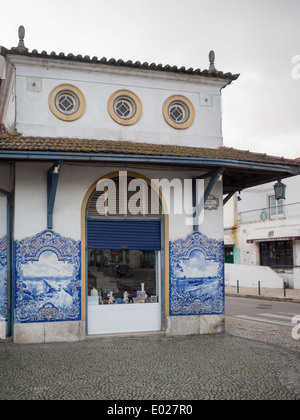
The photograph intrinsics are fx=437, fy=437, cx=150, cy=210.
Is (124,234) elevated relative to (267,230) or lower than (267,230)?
lower

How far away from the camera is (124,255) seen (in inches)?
404

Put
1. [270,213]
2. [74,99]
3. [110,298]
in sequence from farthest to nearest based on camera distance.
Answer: [270,213]
[74,99]
[110,298]

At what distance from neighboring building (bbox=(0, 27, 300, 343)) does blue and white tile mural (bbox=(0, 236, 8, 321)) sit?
2 cm

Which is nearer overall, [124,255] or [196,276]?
[124,255]

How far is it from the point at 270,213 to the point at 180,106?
20169mm

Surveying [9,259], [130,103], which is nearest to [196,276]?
Result: [9,259]

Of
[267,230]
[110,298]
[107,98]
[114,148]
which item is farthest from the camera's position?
[267,230]

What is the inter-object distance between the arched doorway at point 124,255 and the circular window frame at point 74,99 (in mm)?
1720

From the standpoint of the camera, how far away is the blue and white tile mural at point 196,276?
10297 millimetres

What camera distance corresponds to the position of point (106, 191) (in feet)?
33.4

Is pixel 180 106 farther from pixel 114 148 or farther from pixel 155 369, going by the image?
pixel 155 369
